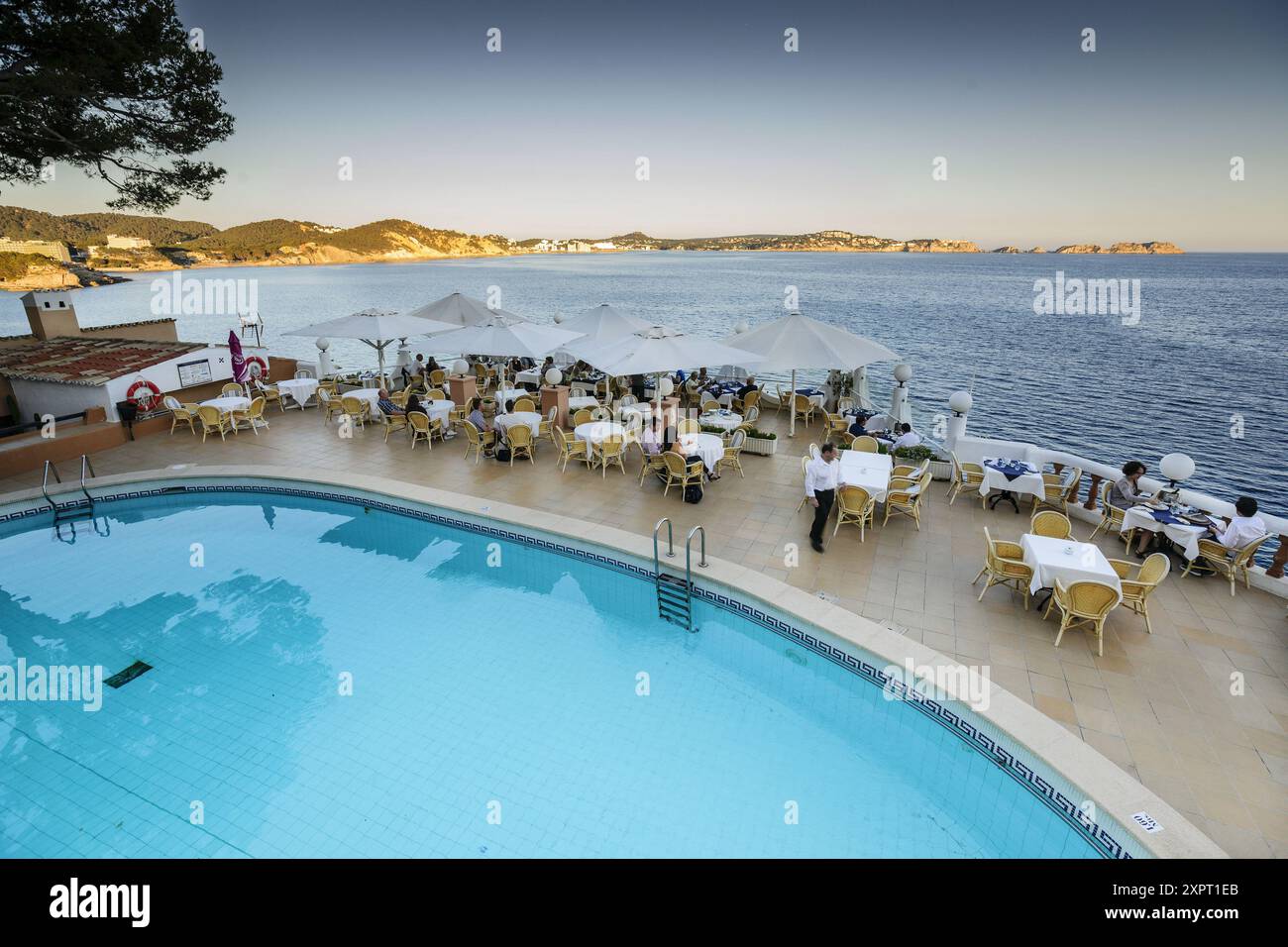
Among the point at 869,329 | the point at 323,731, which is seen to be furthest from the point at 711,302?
the point at 323,731

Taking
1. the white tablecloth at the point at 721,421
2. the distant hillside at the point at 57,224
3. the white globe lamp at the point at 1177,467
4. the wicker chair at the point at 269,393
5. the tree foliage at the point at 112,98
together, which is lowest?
the white globe lamp at the point at 1177,467

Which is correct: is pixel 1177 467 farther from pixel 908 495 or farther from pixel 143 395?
pixel 143 395

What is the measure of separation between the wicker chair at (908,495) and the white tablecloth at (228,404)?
12653 millimetres

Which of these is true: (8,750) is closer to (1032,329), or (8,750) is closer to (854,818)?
(854,818)

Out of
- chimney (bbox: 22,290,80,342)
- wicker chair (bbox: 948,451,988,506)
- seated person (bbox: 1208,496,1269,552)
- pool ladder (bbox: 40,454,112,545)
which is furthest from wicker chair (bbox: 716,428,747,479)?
chimney (bbox: 22,290,80,342)

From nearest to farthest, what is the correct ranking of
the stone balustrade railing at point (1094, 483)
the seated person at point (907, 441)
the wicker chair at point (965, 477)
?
1. the stone balustrade railing at point (1094, 483)
2. the wicker chair at point (965, 477)
3. the seated person at point (907, 441)

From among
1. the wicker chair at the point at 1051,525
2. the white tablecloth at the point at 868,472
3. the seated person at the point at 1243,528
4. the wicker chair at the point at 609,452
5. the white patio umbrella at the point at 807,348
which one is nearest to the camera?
the seated person at the point at 1243,528

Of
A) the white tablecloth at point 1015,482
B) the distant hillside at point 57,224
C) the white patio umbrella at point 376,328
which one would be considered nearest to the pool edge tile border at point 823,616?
the white patio umbrella at point 376,328

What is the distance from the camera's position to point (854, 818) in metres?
A: 4.23

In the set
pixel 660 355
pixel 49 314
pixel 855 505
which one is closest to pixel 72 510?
pixel 660 355

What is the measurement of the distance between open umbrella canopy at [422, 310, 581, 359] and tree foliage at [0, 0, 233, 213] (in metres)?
6.58

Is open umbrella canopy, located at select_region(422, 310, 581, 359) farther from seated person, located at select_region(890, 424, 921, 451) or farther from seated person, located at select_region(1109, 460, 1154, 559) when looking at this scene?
seated person, located at select_region(1109, 460, 1154, 559)

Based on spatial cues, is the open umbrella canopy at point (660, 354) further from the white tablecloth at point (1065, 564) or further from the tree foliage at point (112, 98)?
the tree foliage at point (112, 98)

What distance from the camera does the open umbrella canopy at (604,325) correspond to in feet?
38.3
